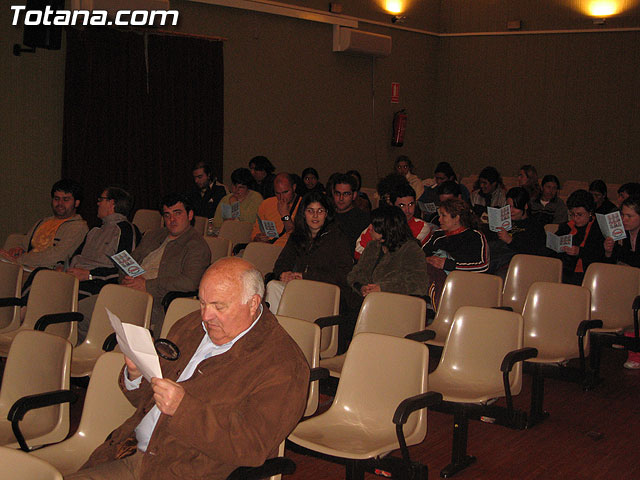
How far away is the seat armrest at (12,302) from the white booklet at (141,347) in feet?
9.42

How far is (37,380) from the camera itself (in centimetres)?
312

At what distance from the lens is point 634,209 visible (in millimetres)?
5445

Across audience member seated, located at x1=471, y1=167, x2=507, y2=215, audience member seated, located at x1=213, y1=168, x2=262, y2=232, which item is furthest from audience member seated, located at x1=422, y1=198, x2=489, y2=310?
audience member seated, located at x1=471, y1=167, x2=507, y2=215

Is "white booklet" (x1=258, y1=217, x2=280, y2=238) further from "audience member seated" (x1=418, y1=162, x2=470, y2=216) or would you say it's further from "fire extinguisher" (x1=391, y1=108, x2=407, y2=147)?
"fire extinguisher" (x1=391, y1=108, x2=407, y2=147)

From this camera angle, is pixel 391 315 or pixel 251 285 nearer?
pixel 251 285

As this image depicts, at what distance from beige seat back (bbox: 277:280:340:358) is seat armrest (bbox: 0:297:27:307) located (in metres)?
1.78

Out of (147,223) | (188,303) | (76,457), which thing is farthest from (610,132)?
(76,457)

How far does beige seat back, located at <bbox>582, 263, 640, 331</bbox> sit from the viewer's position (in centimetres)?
499

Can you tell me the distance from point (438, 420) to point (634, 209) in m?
2.43

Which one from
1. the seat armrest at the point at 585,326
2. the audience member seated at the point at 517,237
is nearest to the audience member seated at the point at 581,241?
the audience member seated at the point at 517,237

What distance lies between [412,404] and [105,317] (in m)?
2.17

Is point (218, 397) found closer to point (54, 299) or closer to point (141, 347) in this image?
point (141, 347)

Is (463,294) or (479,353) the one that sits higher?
(463,294)

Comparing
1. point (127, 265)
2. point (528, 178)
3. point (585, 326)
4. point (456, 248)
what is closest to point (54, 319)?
point (127, 265)
